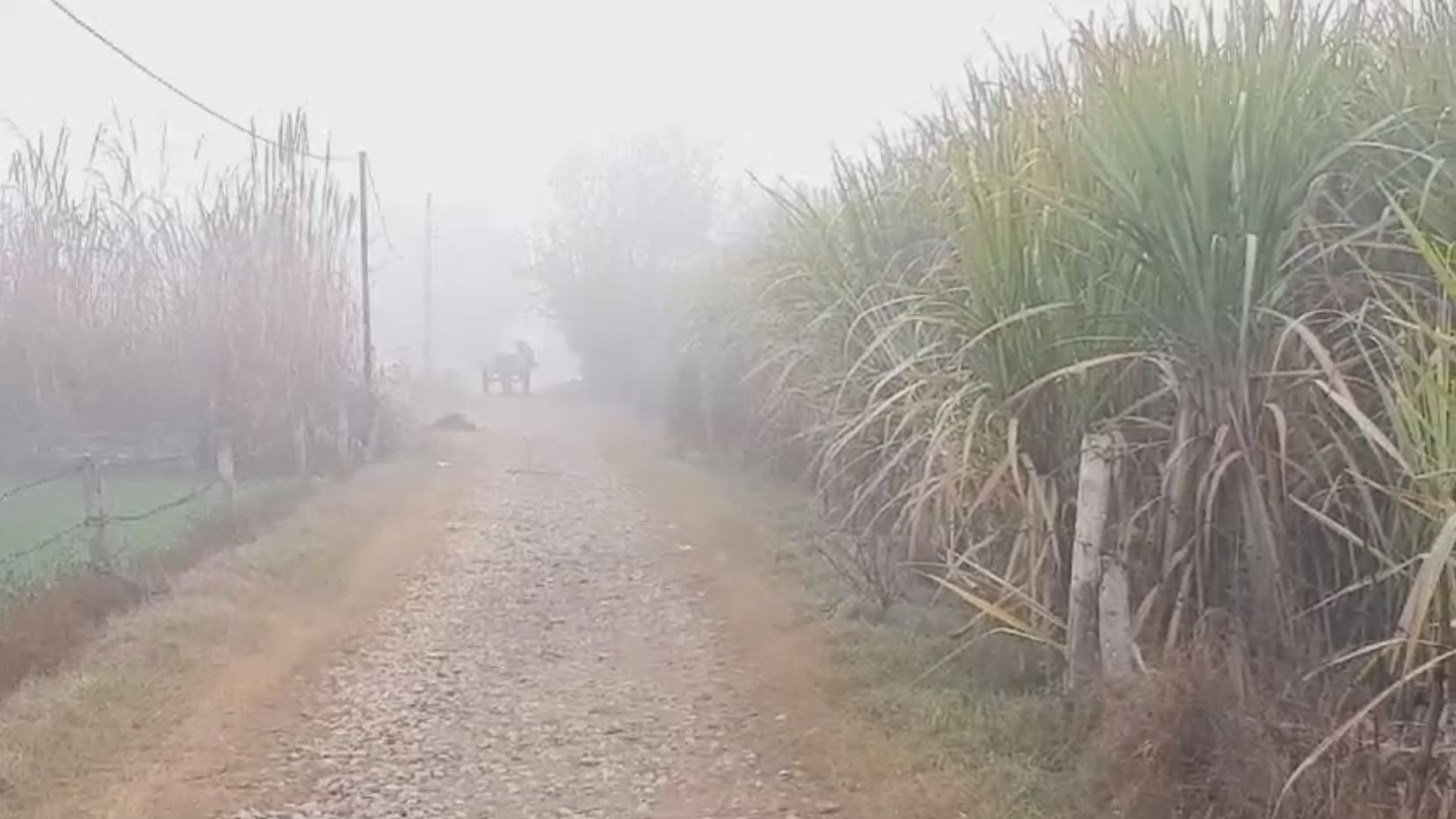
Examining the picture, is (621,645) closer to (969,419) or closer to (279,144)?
(969,419)

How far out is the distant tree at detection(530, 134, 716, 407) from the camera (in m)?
23.9

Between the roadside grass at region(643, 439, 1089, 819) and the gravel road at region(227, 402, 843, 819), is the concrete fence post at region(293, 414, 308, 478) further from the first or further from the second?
the roadside grass at region(643, 439, 1089, 819)

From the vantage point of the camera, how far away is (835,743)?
4.55 metres

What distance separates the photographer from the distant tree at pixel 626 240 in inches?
941

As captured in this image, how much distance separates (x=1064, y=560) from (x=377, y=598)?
377cm

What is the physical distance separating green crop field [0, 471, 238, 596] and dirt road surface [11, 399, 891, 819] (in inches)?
37.3

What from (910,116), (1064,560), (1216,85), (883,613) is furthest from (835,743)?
(910,116)

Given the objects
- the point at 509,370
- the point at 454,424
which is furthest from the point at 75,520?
the point at 509,370

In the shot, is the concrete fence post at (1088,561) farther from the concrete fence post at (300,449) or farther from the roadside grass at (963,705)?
the concrete fence post at (300,449)

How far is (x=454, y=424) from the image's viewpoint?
18562 mm

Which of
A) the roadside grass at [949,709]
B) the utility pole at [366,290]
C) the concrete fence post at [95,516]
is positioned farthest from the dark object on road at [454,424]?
the roadside grass at [949,709]

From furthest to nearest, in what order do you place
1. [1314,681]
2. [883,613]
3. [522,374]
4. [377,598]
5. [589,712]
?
1. [522,374]
2. [377,598]
3. [883,613]
4. [589,712]
5. [1314,681]

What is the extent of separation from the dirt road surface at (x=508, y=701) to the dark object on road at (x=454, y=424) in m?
9.14

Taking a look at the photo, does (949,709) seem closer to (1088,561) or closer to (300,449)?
(1088,561)
